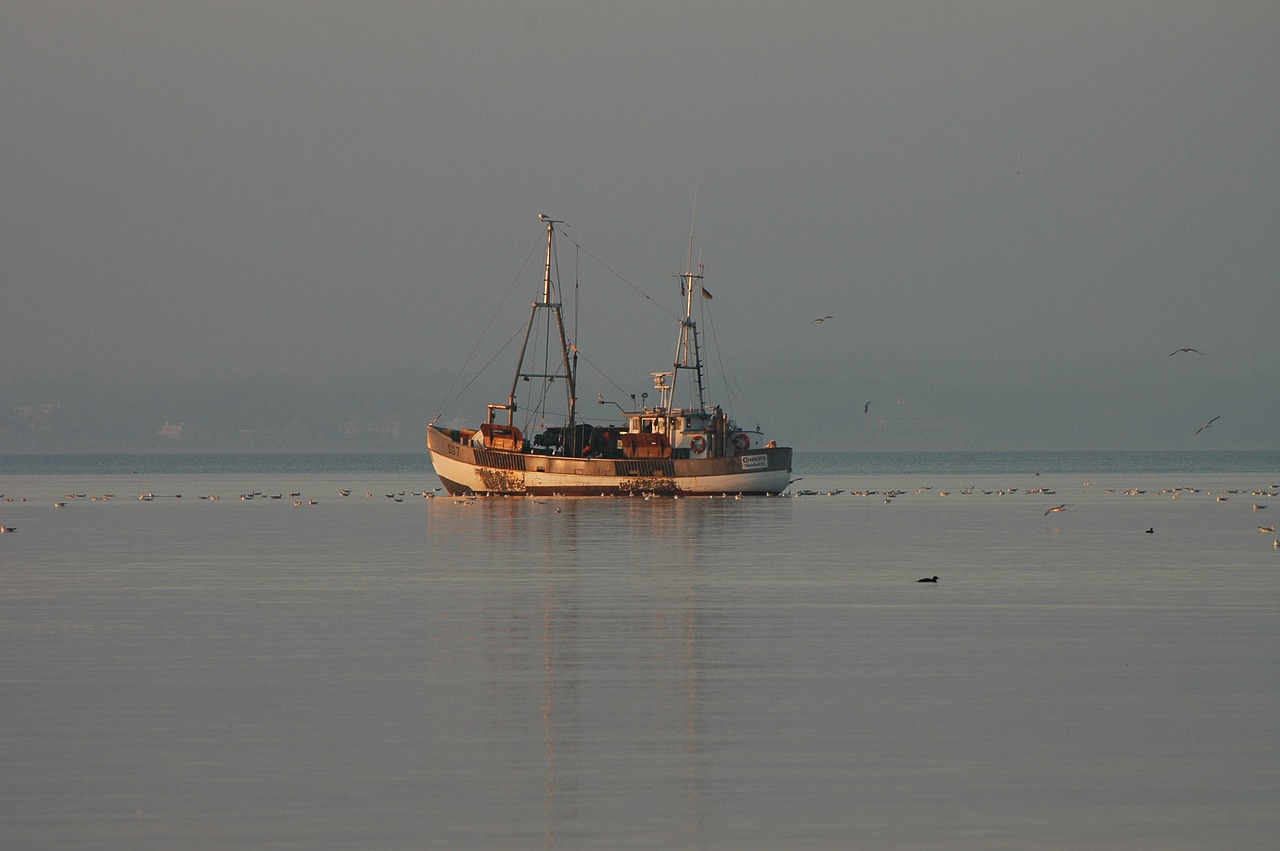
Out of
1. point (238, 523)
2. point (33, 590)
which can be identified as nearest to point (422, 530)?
point (238, 523)

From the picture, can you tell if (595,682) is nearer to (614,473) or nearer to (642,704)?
(642,704)

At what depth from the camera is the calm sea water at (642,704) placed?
1254 centimetres

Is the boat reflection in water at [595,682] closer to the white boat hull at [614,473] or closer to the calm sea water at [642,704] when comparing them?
the calm sea water at [642,704]

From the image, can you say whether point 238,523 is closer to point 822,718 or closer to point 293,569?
point 293,569

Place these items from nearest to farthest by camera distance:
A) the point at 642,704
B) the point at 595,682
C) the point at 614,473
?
1. the point at 642,704
2. the point at 595,682
3. the point at 614,473

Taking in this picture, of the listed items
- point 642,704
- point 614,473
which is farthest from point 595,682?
point 614,473

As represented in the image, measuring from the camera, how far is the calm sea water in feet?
41.1

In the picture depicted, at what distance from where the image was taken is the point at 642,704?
57.6 feet

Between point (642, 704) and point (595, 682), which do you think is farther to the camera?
point (595, 682)

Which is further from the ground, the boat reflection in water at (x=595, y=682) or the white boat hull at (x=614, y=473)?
the white boat hull at (x=614, y=473)

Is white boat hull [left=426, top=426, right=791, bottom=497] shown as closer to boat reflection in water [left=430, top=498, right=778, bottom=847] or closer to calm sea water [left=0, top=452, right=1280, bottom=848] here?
boat reflection in water [left=430, top=498, right=778, bottom=847]

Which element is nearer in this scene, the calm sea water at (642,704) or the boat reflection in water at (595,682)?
the calm sea water at (642,704)

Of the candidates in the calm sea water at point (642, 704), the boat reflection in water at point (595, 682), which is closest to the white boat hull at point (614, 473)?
the boat reflection in water at point (595, 682)

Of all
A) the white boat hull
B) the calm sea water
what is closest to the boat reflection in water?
the calm sea water
